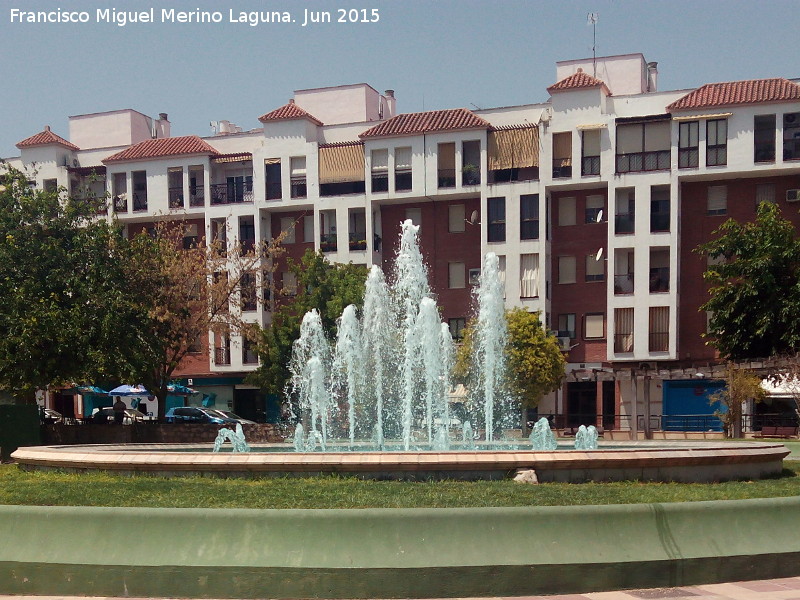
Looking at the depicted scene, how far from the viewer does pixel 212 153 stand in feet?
160

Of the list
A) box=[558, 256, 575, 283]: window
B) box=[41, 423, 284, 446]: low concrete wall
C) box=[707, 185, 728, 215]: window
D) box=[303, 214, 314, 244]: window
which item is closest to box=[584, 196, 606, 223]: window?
box=[558, 256, 575, 283]: window

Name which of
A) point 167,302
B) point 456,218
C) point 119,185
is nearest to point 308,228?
point 456,218

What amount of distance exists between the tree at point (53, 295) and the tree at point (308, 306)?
35.0 feet

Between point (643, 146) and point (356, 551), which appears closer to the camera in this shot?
point (356, 551)

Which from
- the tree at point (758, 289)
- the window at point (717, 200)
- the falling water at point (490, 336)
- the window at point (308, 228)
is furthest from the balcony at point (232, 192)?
the tree at point (758, 289)

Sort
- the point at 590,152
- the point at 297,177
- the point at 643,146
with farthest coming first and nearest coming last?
the point at 297,177 < the point at 590,152 < the point at 643,146

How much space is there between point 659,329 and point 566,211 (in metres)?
6.50

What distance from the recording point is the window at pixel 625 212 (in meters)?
42.9

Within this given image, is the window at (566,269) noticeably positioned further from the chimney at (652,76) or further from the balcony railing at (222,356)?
the balcony railing at (222,356)

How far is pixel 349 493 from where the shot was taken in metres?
10.9

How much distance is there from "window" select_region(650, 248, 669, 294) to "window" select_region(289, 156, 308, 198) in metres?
15.9

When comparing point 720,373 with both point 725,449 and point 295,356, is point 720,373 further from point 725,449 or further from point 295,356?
point 725,449

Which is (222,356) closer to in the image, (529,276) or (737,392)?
(529,276)

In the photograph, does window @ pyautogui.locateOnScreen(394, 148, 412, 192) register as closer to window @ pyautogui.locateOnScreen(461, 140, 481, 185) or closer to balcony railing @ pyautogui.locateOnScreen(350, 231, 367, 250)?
window @ pyautogui.locateOnScreen(461, 140, 481, 185)
